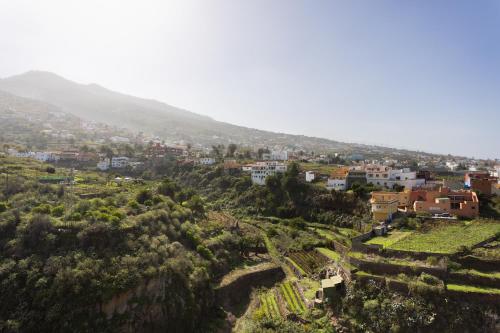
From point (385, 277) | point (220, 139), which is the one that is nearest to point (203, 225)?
point (385, 277)

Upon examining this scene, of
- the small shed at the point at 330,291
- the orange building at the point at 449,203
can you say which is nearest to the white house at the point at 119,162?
the orange building at the point at 449,203

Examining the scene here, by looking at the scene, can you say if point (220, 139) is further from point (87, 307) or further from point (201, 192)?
point (87, 307)

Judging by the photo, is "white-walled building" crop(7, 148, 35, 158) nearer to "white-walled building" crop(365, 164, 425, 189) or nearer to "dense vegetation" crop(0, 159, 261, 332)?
"dense vegetation" crop(0, 159, 261, 332)

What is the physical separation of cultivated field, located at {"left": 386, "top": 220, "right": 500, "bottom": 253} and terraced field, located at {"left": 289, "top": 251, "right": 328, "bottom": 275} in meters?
5.65

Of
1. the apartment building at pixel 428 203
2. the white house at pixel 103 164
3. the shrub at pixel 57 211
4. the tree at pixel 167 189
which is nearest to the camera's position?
the shrub at pixel 57 211

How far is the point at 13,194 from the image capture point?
22.9 m

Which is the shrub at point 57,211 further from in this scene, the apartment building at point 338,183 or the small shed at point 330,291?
the apartment building at point 338,183

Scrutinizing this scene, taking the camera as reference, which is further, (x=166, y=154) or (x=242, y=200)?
(x=166, y=154)

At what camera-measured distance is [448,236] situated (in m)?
20.1

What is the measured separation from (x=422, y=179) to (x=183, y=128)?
130980mm

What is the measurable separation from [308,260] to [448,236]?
904cm

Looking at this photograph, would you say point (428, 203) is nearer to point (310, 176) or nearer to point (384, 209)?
point (384, 209)

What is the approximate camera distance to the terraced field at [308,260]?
74.8ft

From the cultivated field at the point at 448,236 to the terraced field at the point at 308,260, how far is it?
18.5 ft
